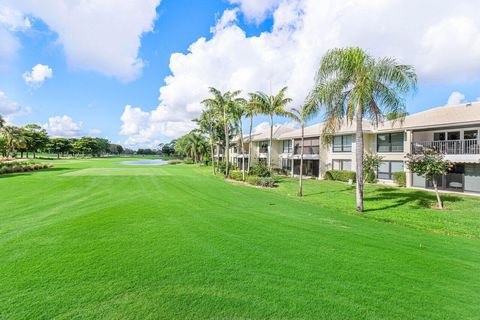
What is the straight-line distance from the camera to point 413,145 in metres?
21.8

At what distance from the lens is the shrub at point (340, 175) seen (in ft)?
87.2

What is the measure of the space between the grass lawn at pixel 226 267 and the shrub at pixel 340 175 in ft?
55.9

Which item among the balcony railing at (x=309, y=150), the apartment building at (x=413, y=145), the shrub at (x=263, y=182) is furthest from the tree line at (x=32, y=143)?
the apartment building at (x=413, y=145)

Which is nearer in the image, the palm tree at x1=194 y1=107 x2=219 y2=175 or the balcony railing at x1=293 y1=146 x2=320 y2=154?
the balcony railing at x1=293 y1=146 x2=320 y2=154

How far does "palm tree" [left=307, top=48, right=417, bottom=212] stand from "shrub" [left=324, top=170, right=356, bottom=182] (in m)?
13.9

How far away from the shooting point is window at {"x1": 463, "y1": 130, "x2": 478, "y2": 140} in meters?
19.2

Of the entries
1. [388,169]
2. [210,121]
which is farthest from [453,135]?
[210,121]

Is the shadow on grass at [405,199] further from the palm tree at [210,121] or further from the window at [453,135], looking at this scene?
the palm tree at [210,121]

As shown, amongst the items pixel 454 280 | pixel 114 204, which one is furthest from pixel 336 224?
pixel 114 204

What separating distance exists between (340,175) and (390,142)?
19.0ft

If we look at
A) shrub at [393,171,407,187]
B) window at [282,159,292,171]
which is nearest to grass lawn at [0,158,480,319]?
shrub at [393,171,407,187]

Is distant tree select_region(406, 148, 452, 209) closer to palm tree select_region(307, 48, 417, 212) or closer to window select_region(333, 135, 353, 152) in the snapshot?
palm tree select_region(307, 48, 417, 212)

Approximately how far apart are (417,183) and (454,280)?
20222 mm

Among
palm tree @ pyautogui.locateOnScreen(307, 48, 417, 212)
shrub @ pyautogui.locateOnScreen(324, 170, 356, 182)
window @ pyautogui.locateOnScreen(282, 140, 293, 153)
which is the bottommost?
shrub @ pyautogui.locateOnScreen(324, 170, 356, 182)
